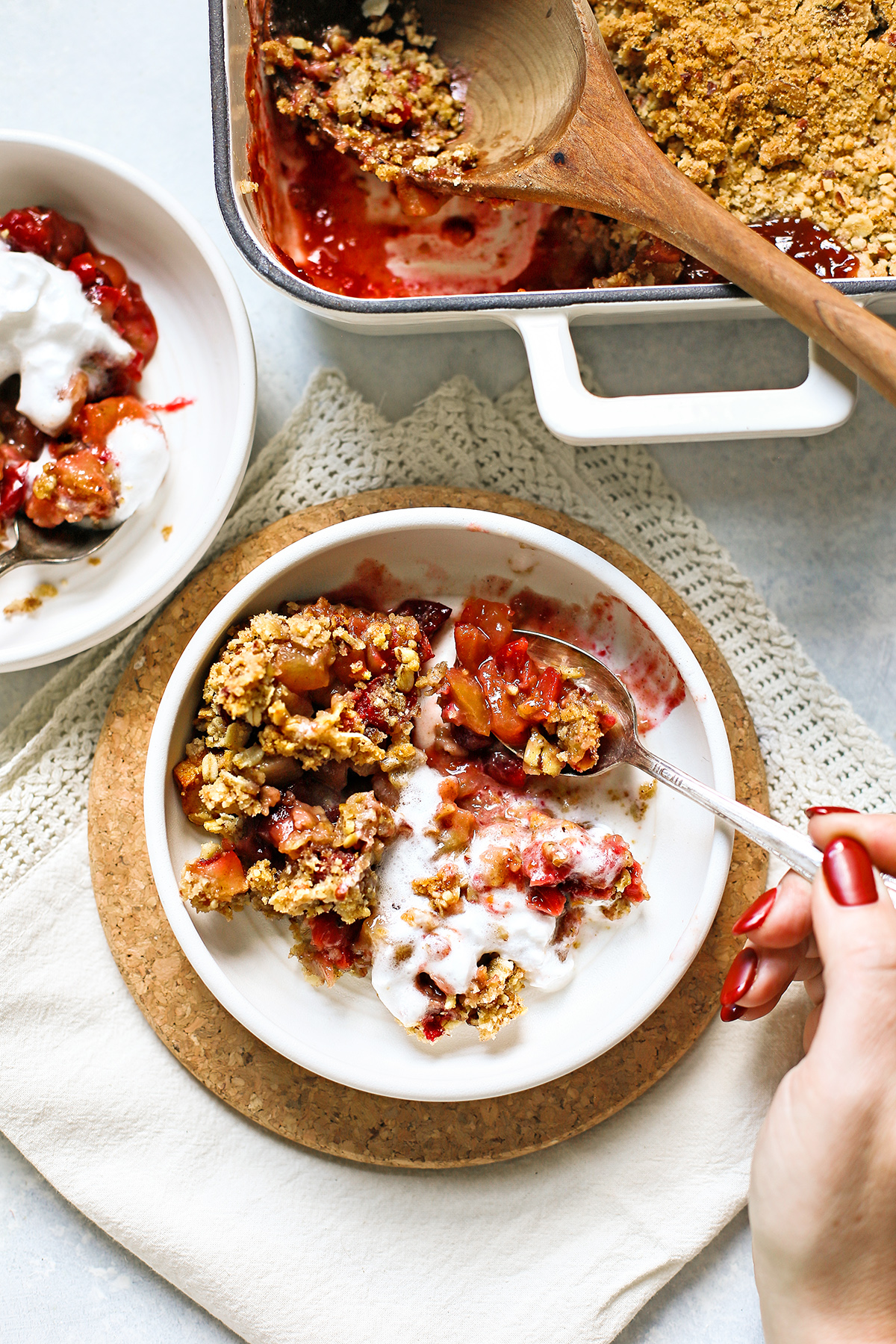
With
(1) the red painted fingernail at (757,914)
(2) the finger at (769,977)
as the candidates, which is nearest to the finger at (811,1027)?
(2) the finger at (769,977)

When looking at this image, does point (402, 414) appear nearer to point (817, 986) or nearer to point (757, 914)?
point (757, 914)

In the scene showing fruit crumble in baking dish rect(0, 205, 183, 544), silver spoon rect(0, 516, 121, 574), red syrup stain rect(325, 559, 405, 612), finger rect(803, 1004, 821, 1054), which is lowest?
finger rect(803, 1004, 821, 1054)

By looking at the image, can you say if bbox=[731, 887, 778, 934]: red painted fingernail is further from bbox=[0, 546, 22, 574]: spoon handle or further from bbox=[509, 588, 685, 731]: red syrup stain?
bbox=[0, 546, 22, 574]: spoon handle

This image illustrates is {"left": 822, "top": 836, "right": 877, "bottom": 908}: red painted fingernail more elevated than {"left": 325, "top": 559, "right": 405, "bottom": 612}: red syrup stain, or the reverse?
{"left": 325, "top": 559, "right": 405, "bottom": 612}: red syrup stain

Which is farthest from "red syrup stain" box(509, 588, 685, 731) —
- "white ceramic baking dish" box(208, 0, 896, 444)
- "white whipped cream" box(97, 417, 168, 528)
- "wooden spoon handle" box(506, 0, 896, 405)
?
"white whipped cream" box(97, 417, 168, 528)

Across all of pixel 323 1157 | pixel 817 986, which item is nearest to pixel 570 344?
pixel 817 986

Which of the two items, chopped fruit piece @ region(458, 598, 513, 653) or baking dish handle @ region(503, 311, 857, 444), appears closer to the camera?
baking dish handle @ region(503, 311, 857, 444)
